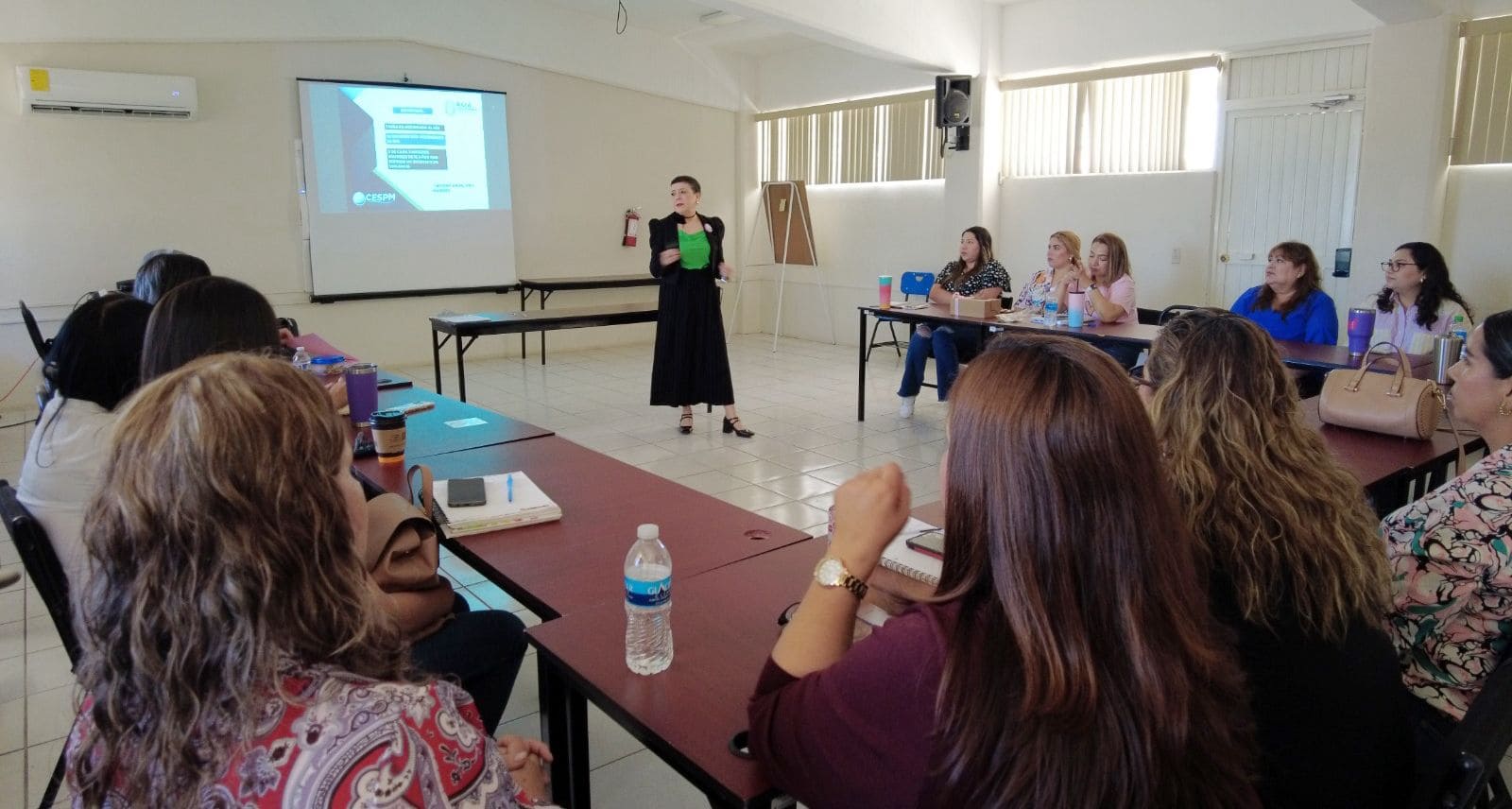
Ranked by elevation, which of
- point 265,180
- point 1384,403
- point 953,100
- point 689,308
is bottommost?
point 1384,403

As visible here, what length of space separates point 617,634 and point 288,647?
0.63 metres

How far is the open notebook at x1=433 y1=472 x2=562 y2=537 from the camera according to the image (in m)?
1.89

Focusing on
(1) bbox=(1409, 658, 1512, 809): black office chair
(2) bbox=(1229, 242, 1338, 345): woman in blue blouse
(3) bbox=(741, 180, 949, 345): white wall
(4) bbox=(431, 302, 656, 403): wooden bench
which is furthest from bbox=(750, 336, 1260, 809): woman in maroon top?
(3) bbox=(741, 180, 949, 345): white wall

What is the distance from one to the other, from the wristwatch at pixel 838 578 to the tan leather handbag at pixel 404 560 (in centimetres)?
79

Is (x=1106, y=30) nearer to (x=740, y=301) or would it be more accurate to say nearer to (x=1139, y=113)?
(x=1139, y=113)

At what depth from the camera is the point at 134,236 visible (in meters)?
6.45

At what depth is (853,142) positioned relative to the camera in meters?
8.73

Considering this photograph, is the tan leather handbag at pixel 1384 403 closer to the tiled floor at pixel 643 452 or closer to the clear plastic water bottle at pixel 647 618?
the tiled floor at pixel 643 452

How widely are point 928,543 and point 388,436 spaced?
1416 mm

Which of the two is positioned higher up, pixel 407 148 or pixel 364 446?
pixel 407 148

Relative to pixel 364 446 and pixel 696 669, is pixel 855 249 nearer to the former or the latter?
pixel 364 446

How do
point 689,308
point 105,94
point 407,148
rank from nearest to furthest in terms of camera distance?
point 689,308 → point 105,94 → point 407,148

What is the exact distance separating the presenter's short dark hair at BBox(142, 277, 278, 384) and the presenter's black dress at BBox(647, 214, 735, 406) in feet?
9.91

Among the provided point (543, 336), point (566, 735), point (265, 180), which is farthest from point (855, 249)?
point (566, 735)
